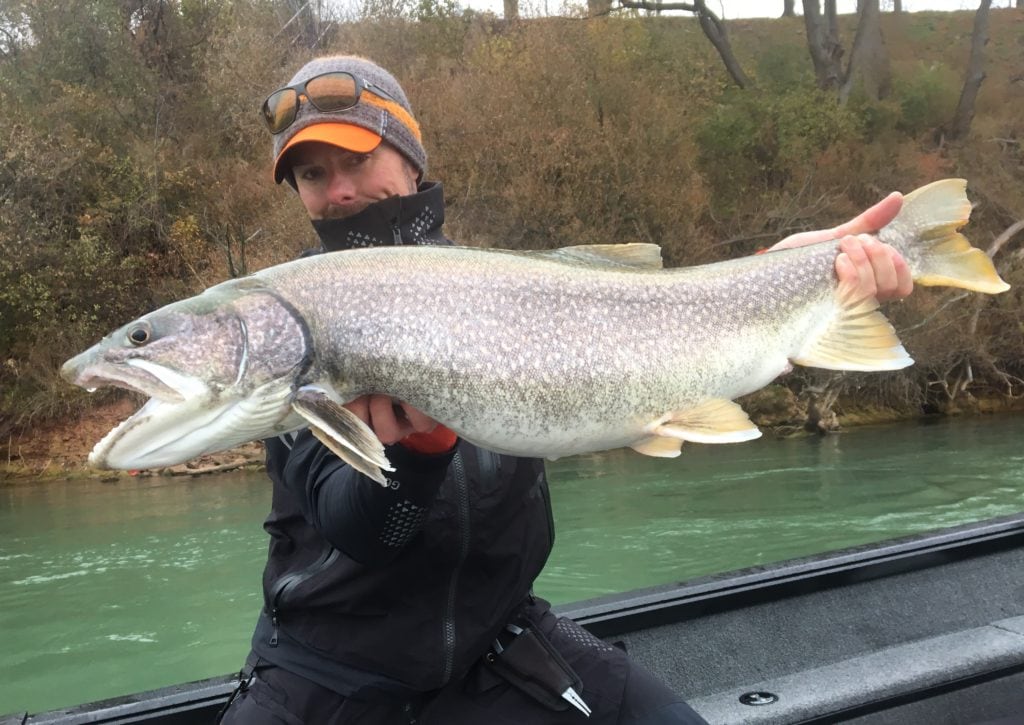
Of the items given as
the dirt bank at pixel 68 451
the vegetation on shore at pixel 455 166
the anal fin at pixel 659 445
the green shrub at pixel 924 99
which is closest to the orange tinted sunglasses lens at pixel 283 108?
the anal fin at pixel 659 445

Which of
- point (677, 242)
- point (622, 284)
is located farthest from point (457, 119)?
point (622, 284)

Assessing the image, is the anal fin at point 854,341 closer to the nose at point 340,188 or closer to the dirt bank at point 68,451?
the nose at point 340,188

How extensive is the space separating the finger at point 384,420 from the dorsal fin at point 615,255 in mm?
630

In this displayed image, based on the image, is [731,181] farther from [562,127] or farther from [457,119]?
[457,119]

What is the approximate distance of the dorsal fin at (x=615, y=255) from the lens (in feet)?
7.84

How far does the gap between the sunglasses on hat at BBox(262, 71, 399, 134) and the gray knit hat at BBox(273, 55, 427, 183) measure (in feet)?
0.05

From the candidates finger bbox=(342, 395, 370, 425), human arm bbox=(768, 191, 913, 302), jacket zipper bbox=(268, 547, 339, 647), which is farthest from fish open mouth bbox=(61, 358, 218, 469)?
human arm bbox=(768, 191, 913, 302)

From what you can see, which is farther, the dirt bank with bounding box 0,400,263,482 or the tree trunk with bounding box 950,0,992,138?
the tree trunk with bounding box 950,0,992,138

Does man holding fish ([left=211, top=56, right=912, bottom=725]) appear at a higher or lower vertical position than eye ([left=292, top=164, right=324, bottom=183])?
lower

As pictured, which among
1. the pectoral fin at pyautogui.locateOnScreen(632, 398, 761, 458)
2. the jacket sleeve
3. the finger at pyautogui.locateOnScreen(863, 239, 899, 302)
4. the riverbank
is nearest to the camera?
the jacket sleeve

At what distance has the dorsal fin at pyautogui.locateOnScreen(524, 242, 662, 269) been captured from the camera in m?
2.39

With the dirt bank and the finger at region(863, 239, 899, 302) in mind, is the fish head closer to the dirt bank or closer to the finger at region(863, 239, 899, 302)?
the finger at region(863, 239, 899, 302)

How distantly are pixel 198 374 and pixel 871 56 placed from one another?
3552 cm

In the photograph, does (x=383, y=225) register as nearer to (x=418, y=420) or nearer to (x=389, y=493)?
(x=418, y=420)
